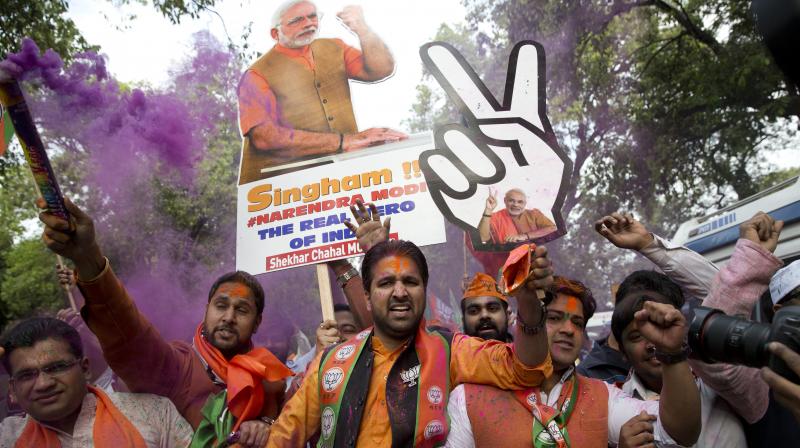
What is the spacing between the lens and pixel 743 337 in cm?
152

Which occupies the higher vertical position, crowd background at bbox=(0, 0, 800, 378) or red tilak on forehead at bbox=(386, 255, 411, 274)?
crowd background at bbox=(0, 0, 800, 378)

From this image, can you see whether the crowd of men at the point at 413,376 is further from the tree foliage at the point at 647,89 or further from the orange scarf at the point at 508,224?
the tree foliage at the point at 647,89

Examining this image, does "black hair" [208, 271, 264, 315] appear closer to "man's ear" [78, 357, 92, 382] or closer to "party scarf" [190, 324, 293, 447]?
"party scarf" [190, 324, 293, 447]

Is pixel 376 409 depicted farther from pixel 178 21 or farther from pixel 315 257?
pixel 178 21

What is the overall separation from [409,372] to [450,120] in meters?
4.17

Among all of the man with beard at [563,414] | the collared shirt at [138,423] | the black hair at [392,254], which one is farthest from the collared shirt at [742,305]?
the collared shirt at [138,423]

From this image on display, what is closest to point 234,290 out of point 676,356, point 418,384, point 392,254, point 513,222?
point 392,254

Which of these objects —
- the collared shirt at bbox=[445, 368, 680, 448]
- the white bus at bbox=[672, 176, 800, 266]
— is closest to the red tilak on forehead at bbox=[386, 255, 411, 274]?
the collared shirt at bbox=[445, 368, 680, 448]

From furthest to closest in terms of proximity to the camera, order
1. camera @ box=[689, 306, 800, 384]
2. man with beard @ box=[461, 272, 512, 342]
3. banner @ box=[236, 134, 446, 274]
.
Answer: banner @ box=[236, 134, 446, 274] < man with beard @ box=[461, 272, 512, 342] < camera @ box=[689, 306, 800, 384]

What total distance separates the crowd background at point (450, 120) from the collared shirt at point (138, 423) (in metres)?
4.09

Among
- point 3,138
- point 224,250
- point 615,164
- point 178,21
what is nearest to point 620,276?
point 615,164

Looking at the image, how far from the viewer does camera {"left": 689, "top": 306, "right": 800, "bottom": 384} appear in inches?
55.5

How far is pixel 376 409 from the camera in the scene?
214 centimetres

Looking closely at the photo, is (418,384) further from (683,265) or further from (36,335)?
(36,335)
